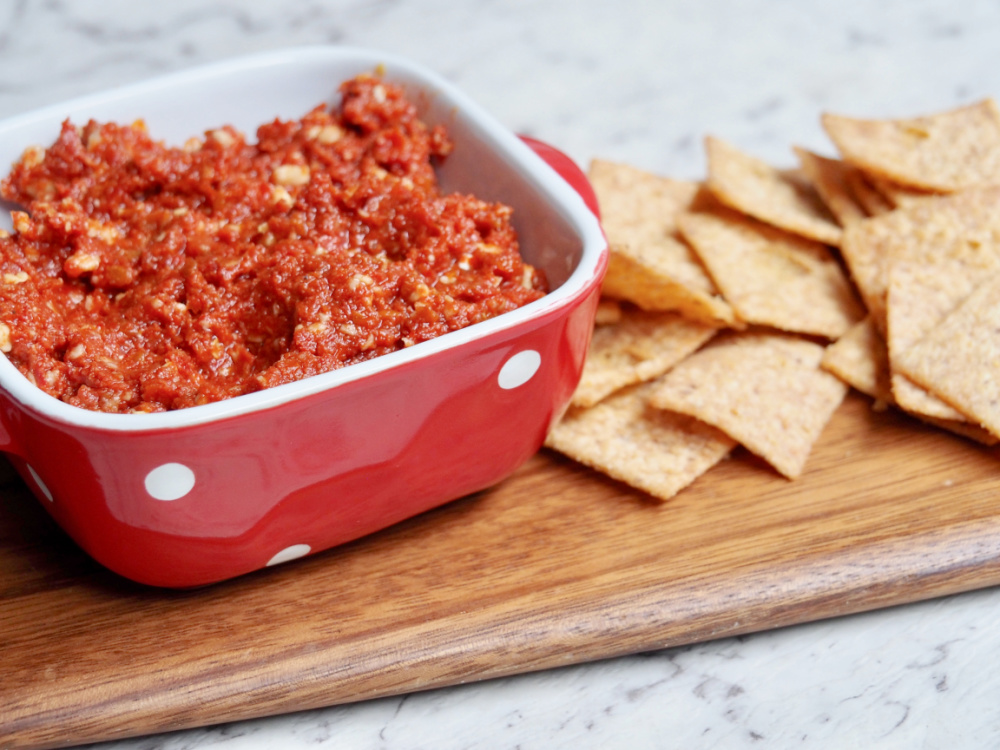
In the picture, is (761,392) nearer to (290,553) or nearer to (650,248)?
(650,248)

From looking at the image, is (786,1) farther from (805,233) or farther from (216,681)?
(216,681)

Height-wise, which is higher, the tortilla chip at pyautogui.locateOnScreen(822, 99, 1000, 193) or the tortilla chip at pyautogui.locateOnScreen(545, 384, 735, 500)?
the tortilla chip at pyautogui.locateOnScreen(822, 99, 1000, 193)

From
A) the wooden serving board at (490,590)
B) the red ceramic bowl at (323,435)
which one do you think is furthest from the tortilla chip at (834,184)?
the red ceramic bowl at (323,435)

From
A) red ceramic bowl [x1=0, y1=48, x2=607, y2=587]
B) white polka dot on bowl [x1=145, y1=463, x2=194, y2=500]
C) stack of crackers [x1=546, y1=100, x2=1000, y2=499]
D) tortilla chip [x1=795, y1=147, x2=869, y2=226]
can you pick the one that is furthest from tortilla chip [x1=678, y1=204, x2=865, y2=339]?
white polka dot on bowl [x1=145, y1=463, x2=194, y2=500]

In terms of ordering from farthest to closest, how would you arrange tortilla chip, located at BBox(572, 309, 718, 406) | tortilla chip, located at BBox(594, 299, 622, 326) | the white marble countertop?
1. the white marble countertop
2. tortilla chip, located at BBox(594, 299, 622, 326)
3. tortilla chip, located at BBox(572, 309, 718, 406)

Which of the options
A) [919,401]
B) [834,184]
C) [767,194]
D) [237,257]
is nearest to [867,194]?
[834,184]

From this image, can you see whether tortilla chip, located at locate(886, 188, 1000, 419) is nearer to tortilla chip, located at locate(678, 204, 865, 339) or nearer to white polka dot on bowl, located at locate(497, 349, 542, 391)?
tortilla chip, located at locate(678, 204, 865, 339)

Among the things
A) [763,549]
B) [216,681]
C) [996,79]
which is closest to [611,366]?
[763,549]
